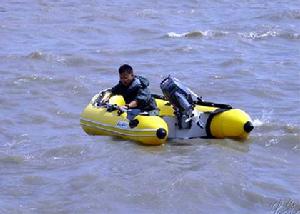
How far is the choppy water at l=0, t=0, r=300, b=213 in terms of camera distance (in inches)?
355

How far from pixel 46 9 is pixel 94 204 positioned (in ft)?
61.7

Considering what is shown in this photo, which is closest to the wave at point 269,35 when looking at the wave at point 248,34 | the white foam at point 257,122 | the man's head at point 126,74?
the wave at point 248,34

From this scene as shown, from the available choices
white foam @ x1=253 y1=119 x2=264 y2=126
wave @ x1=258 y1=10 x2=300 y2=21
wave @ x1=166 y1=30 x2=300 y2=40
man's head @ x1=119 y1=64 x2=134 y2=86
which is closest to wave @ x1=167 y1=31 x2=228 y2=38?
wave @ x1=166 y1=30 x2=300 y2=40

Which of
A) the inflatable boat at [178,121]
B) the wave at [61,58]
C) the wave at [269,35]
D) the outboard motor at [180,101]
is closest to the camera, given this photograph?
the inflatable boat at [178,121]

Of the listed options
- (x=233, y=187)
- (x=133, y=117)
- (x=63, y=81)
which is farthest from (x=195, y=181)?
(x=63, y=81)

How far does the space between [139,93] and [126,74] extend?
0.32 metres

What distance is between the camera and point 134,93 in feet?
38.1

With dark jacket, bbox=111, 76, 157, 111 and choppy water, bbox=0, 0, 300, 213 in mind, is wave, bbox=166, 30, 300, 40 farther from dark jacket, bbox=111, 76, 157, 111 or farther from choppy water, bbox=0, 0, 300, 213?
dark jacket, bbox=111, 76, 157, 111

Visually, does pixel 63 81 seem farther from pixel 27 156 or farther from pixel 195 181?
pixel 195 181

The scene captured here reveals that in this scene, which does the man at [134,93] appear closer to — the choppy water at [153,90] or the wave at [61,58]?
the choppy water at [153,90]

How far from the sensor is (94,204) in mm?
8648

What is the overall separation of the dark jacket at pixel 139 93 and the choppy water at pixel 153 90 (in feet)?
2.16

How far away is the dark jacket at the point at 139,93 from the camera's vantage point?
1145cm

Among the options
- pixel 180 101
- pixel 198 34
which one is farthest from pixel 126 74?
pixel 198 34
